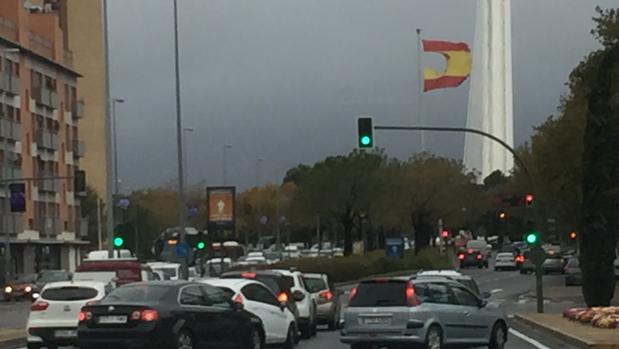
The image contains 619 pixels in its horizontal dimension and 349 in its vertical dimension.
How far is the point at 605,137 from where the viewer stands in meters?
38.9

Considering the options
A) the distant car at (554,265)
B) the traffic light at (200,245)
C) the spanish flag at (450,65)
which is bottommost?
the distant car at (554,265)

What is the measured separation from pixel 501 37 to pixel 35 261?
205ft

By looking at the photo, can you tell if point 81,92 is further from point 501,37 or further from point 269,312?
point 269,312

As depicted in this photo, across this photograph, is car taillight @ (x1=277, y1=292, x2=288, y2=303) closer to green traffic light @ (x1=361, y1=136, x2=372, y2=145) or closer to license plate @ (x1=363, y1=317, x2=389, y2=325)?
license plate @ (x1=363, y1=317, x2=389, y2=325)

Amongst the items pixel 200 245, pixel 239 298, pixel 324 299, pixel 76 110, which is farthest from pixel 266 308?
pixel 76 110

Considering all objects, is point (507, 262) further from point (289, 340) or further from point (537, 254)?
point (289, 340)

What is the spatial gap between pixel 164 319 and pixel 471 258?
8186 cm

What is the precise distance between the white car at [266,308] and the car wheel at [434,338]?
339 centimetres

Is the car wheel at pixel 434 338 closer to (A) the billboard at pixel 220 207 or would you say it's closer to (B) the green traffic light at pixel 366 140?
(B) the green traffic light at pixel 366 140

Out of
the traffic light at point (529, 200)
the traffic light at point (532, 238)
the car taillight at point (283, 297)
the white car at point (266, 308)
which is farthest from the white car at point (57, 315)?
the traffic light at point (529, 200)

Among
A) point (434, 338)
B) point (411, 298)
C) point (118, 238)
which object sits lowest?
point (434, 338)

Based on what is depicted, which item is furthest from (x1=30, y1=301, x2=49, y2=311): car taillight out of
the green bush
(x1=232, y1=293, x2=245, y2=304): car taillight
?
the green bush

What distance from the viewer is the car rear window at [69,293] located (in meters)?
27.7

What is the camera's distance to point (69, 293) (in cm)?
2788
